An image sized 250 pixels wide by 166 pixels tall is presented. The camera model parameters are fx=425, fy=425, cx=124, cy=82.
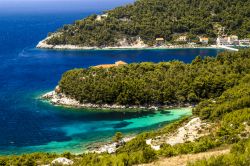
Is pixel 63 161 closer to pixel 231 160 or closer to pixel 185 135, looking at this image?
pixel 185 135

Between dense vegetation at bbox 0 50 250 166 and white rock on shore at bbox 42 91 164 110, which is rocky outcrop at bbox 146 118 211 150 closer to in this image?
dense vegetation at bbox 0 50 250 166

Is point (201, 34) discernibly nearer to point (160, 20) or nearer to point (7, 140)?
point (160, 20)

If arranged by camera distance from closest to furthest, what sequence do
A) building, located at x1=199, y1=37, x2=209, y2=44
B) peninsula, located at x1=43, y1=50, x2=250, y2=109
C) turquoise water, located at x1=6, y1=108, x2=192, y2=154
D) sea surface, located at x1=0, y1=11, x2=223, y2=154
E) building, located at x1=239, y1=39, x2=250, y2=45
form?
turquoise water, located at x1=6, y1=108, x2=192, y2=154 < sea surface, located at x1=0, y1=11, x2=223, y2=154 < peninsula, located at x1=43, y1=50, x2=250, y2=109 < building, located at x1=239, y1=39, x2=250, y2=45 < building, located at x1=199, y1=37, x2=209, y2=44

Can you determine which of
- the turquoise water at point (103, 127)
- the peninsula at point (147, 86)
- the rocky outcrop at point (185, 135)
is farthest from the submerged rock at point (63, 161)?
the peninsula at point (147, 86)

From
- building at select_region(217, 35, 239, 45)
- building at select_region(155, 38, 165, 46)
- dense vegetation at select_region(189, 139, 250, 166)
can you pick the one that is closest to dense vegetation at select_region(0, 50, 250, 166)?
dense vegetation at select_region(189, 139, 250, 166)

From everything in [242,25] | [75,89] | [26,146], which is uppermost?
[242,25]

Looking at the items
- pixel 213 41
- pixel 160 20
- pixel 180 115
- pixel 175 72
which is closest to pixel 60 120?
pixel 180 115

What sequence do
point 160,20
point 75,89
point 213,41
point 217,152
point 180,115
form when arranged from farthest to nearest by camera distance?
point 160,20 < point 213,41 < point 75,89 < point 180,115 < point 217,152
